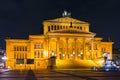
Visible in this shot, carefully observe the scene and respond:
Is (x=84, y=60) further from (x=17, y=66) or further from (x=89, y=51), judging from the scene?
(x=17, y=66)

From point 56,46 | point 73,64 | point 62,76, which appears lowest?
point 62,76

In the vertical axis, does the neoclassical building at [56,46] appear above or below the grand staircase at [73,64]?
above

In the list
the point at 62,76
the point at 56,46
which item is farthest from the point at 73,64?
the point at 62,76

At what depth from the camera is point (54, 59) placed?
102 m

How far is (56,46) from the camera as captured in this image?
376ft

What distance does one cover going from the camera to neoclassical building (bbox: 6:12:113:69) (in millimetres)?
113312

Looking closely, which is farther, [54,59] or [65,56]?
[65,56]

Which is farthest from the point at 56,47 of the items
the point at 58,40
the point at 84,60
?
the point at 84,60

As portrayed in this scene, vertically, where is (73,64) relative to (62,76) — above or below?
above

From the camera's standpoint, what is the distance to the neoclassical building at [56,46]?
372 feet

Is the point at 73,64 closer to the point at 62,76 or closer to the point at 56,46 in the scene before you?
the point at 56,46

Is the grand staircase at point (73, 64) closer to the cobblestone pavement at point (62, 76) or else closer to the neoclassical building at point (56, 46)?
the neoclassical building at point (56, 46)

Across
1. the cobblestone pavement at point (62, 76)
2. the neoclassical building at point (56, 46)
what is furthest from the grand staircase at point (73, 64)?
the cobblestone pavement at point (62, 76)

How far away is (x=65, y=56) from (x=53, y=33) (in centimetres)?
947
